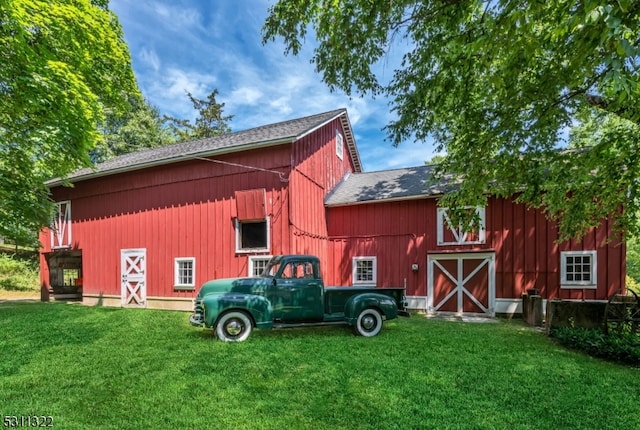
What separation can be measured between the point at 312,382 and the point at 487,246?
360 inches

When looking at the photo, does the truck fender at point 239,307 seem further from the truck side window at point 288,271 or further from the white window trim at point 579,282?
the white window trim at point 579,282

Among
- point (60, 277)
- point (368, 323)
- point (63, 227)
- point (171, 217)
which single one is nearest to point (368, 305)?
point (368, 323)

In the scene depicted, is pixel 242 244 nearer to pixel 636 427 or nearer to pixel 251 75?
pixel 251 75

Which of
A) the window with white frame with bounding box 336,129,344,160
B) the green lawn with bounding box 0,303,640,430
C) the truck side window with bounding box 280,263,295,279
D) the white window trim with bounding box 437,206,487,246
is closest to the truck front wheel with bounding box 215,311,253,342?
the green lawn with bounding box 0,303,640,430

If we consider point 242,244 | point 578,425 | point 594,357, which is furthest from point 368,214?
point 578,425

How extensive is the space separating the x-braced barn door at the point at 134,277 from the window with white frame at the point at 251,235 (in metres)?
4.32

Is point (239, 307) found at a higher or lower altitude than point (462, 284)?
higher

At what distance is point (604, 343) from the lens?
21.4ft

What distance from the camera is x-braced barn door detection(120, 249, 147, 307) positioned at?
13.3m

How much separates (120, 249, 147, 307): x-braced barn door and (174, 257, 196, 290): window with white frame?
1571mm

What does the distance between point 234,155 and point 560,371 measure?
1057cm

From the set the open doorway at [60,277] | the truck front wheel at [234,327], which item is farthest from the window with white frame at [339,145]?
the open doorway at [60,277]

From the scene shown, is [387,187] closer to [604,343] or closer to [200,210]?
[200,210]

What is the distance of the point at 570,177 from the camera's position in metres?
6.54
